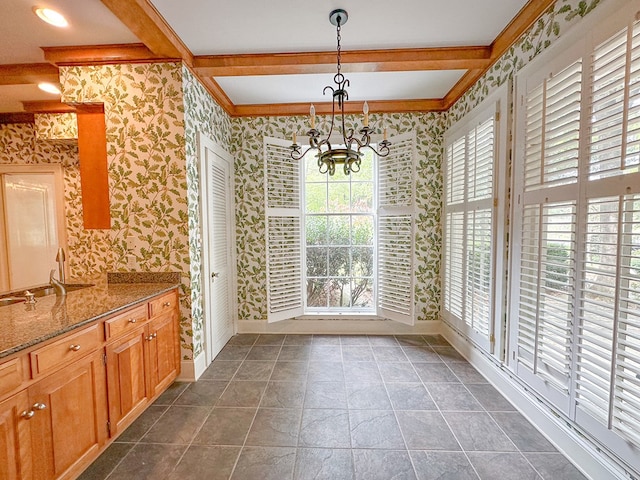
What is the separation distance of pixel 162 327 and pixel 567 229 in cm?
282

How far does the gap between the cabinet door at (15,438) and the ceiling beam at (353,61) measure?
2.50m

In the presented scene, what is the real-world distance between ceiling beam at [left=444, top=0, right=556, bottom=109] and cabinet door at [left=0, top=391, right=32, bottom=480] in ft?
11.4

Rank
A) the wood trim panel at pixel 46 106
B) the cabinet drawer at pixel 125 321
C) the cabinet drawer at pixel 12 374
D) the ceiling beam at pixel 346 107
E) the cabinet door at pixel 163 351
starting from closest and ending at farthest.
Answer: the cabinet drawer at pixel 12 374 → the cabinet drawer at pixel 125 321 → the cabinet door at pixel 163 351 → the wood trim panel at pixel 46 106 → the ceiling beam at pixel 346 107

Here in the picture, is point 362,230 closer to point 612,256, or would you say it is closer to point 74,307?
point 612,256

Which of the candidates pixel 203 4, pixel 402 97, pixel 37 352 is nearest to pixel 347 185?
pixel 402 97

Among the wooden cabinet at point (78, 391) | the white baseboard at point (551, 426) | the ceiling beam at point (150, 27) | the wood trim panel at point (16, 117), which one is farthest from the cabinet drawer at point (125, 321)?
the wood trim panel at point (16, 117)

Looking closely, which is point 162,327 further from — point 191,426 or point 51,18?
point 51,18

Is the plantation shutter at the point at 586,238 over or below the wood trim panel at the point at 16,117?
below

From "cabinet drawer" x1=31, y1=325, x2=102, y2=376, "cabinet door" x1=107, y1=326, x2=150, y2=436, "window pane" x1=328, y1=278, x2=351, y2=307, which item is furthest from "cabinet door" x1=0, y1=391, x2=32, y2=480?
"window pane" x1=328, y1=278, x2=351, y2=307

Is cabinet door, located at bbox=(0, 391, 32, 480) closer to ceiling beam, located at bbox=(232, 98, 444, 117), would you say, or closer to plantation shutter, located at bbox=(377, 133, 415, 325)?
plantation shutter, located at bbox=(377, 133, 415, 325)

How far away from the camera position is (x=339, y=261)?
367cm

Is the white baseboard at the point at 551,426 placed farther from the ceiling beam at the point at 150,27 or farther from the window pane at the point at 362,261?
the ceiling beam at the point at 150,27

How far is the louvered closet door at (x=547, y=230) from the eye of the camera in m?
1.62

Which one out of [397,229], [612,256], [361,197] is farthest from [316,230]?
[612,256]
